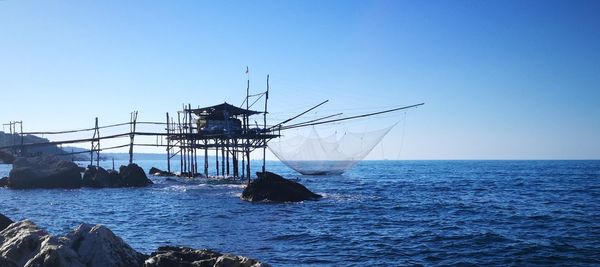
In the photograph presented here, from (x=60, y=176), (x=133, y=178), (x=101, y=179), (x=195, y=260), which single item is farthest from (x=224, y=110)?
(x=195, y=260)

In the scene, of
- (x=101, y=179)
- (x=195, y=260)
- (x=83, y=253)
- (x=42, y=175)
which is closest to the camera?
(x=83, y=253)

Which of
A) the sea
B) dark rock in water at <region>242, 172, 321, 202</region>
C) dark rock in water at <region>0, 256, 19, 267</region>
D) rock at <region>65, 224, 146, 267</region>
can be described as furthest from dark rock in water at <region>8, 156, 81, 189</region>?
dark rock in water at <region>0, 256, 19, 267</region>

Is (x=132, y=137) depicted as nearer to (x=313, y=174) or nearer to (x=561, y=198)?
(x=313, y=174)

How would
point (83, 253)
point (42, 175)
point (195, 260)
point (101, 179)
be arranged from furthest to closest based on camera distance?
point (101, 179) < point (42, 175) < point (195, 260) < point (83, 253)

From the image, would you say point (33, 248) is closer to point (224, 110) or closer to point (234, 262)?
point (234, 262)

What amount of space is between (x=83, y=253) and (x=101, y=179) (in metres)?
46.9

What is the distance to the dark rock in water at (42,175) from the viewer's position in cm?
5131

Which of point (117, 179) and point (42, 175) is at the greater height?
point (42, 175)

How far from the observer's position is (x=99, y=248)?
1118 cm

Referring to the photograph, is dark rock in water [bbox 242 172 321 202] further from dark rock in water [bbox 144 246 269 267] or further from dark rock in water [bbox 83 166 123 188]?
dark rock in water [bbox 83 166 123 188]

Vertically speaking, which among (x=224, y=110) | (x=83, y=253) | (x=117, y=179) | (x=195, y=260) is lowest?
(x=195, y=260)

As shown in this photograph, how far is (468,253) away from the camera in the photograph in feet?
60.1

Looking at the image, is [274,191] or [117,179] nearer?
[274,191]

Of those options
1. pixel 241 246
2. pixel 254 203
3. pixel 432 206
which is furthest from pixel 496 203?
pixel 241 246
